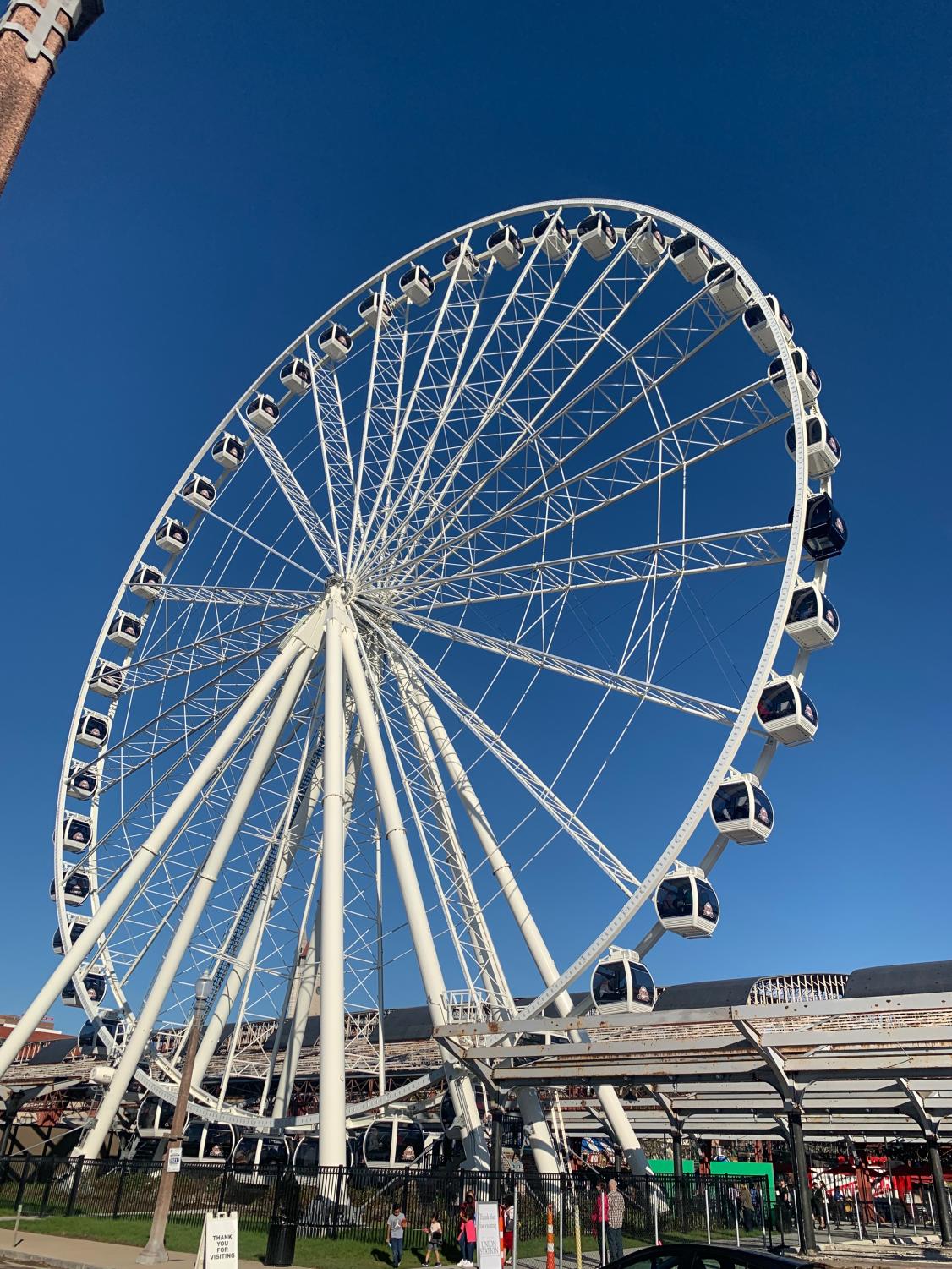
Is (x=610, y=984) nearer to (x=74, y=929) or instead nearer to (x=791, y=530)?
(x=791, y=530)

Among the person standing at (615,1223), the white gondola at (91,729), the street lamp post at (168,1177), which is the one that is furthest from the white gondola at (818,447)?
the white gondola at (91,729)

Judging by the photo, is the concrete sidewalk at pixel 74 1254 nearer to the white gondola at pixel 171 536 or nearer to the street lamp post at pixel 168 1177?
the street lamp post at pixel 168 1177

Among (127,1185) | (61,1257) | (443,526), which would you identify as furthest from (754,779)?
(127,1185)

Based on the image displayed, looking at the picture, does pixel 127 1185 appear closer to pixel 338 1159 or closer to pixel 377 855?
pixel 338 1159

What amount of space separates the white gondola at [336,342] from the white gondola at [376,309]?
947 mm

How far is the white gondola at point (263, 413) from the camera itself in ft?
116

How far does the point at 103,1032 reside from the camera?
1248 inches

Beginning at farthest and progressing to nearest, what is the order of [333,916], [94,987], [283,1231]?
[94,987] < [333,916] < [283,1231]

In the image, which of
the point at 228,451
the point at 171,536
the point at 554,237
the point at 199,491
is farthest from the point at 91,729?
the point at 554,237

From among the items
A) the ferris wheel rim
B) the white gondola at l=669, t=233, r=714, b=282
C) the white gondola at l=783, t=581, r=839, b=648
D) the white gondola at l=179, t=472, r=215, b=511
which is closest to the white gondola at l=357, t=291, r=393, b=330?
the ferris wheel rim

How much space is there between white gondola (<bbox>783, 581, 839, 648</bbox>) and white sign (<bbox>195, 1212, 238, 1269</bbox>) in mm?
15284

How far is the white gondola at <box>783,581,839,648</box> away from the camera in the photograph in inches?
843

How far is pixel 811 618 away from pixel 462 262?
18041 mm

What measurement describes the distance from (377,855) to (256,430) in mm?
16653
